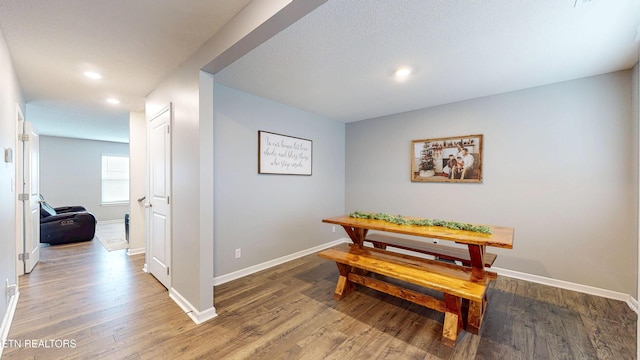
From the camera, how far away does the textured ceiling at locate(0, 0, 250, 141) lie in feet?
5.26

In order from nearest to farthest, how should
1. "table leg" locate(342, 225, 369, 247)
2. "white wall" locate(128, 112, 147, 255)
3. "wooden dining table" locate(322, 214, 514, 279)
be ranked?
1. "wooden dining table" locate(322, 214, 514, 279)
2. "table leg" locate(342, 225, 369, 247)
3. "white wall" locate(128, 112, 147, 255)

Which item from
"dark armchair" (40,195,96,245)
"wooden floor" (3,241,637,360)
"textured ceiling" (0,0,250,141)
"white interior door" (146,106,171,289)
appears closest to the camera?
"textured ceiling" (0,0,250,141)

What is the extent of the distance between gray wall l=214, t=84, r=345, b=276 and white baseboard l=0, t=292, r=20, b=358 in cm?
154

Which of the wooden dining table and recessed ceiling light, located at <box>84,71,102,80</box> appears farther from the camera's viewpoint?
recessed ceiling light, located at <box>84,71,102,80</box>

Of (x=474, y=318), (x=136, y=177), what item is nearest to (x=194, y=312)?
(x=474, y=318)

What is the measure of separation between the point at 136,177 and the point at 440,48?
4388 mm

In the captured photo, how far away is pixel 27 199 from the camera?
123 inches

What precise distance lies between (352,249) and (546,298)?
1972 millimetres

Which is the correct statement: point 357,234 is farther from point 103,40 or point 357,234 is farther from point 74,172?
point 74,172

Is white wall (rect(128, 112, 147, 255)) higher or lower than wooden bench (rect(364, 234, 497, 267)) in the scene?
higher

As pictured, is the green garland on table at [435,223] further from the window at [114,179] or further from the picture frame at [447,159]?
the window at [114,179]

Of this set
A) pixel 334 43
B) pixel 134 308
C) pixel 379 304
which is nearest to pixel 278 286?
pixel 379 304

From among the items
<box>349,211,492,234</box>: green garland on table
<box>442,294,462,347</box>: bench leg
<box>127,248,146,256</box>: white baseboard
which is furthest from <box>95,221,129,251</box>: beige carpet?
<box>442,294,462,347</box>: bench leg

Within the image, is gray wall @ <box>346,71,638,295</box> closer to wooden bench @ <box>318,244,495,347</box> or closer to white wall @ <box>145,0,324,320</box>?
wooden bench @ <box>318,244,495,347</box>
